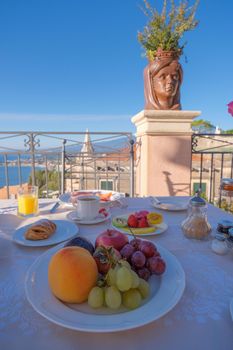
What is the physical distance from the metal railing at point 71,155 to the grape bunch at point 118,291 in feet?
6.45

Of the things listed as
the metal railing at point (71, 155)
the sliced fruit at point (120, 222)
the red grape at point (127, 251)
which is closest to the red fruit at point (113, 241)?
the red grape at point (127, 251)

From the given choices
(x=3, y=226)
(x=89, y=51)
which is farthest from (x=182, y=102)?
(x=89, y=51)

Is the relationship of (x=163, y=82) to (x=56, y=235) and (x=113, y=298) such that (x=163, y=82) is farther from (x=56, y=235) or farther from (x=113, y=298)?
(x=113, y=298)

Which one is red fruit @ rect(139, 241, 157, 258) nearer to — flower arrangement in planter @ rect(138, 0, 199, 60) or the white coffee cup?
the white coffee cup

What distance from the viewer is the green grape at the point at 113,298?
35 cm

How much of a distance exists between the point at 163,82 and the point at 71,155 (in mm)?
1425

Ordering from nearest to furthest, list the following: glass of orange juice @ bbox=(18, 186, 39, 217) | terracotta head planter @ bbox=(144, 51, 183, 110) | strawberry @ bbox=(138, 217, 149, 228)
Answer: strawberry @ bbox=(138, 217, 149, 228) < glass of orange juice @ bbox=(18, 186, 39, 217) < terracotta head planter @ bbox=(144, 51, 183, 110)

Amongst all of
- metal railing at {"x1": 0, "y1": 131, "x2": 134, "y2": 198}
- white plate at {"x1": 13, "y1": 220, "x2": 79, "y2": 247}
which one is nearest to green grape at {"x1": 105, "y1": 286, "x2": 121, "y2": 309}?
white plate at {"x1": 13, "y1": 220, "x2": 79, "y2": 247}

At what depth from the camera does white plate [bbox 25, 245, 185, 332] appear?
1.03 ft

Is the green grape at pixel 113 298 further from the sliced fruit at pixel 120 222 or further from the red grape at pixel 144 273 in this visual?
the sliced fruit at pixel 120 222

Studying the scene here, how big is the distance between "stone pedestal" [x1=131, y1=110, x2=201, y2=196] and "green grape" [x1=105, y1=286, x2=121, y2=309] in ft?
6.02

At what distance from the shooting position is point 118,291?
36 cm

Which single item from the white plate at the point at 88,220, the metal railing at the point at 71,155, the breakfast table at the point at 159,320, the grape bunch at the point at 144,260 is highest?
the metal railing at the point at 71,155

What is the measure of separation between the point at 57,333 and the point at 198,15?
2.45 meters
